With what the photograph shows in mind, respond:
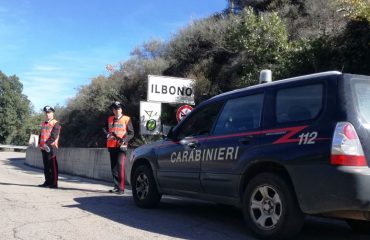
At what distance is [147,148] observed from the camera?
26.7 ft

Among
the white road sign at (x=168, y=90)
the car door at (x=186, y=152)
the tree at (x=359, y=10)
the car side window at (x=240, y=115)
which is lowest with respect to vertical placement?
the car door at (x=186, y=152)

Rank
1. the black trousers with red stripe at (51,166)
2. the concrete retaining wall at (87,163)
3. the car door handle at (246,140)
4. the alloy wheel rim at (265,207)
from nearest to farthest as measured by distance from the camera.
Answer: the alloy wheel rim at (265,207) < the car door handle at (246,140) < the black trousers with red stripe at (51,166) < the concrete retaining wall at (87,163)

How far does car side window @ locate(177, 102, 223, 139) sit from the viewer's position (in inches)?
273

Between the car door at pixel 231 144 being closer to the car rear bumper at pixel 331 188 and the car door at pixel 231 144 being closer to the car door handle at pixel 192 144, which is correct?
the car door handle at pixel 192 144

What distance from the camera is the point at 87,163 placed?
1653 cm

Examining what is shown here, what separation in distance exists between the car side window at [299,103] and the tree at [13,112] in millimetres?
67147

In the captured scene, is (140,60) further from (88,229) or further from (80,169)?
(88,229)

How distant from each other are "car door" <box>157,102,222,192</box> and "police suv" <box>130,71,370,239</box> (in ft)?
0.05

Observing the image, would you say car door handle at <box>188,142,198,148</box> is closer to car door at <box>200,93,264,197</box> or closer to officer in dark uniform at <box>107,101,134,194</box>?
car door at <box>200,93,264,197</box>

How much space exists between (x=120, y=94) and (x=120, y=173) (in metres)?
13.4

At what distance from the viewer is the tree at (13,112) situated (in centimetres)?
6875

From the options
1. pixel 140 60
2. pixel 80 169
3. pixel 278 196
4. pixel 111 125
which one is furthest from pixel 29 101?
pixel 278 196

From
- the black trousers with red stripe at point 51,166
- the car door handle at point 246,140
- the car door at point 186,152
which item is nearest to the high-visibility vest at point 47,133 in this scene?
the black trousers with red stripe at point 51,166

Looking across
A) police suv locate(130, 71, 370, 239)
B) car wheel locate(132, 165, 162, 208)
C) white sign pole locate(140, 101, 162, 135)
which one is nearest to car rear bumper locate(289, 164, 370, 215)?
police suv locate(130, 71, 370, 239)
